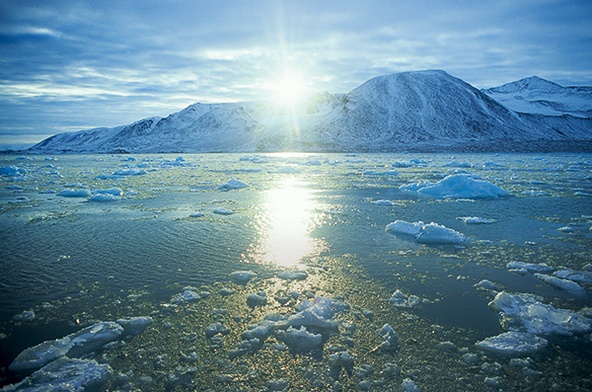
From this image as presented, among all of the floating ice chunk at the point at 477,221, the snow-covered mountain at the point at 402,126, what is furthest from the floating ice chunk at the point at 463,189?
the snow-covered mountain at the point at 402,126

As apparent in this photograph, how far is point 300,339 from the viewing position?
4.76 meters

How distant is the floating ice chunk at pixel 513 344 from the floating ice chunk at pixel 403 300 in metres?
1.23

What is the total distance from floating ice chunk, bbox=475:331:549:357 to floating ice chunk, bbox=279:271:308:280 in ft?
10.7

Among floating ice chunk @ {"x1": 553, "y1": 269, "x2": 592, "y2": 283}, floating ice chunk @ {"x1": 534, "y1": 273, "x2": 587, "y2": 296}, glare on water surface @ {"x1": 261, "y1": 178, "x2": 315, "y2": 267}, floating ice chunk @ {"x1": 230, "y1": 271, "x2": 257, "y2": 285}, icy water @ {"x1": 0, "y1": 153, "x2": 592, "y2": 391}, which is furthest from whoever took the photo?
glare on water surface @ {"x1": 261, "y1": 178, "x2": 315, "y2": 267}

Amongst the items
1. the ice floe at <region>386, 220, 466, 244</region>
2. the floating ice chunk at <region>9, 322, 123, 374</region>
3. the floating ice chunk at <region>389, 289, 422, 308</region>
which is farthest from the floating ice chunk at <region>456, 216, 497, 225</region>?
the floating ice chunk at <region>9, 322, 123, 374</region>

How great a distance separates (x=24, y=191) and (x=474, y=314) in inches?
896

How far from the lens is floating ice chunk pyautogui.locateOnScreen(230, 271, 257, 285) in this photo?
6.68m

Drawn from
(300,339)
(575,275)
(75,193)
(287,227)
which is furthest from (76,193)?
(575,275)

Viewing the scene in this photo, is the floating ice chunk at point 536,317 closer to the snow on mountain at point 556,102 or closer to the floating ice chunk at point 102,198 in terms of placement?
the floating ice chunk at point 102,198

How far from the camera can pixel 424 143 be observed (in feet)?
359

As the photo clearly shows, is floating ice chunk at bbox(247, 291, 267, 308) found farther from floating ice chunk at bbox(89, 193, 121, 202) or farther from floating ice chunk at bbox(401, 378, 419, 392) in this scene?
floating ice chunk at bbox(89, 193, 121, 202)

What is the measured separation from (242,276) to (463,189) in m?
14.0

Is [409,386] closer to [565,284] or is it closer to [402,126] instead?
[565,284]

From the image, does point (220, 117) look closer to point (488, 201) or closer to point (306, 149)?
point (306, 149)
